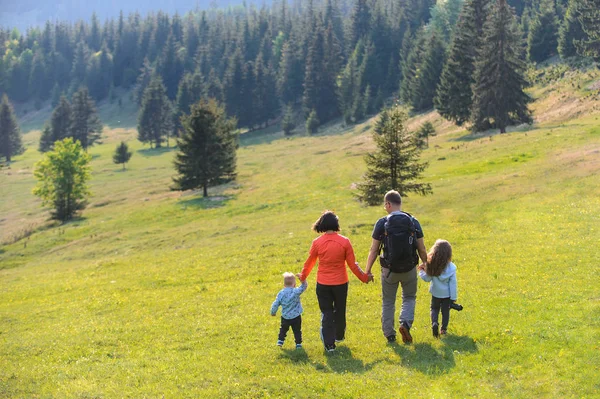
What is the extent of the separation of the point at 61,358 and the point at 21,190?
7774cm

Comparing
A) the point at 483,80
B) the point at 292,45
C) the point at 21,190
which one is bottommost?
the point at 21,190

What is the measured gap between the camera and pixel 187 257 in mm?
31359

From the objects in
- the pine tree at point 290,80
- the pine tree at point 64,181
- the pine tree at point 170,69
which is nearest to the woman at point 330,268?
the pine tree at point 64,181

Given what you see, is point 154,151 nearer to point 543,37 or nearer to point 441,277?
point 543,37

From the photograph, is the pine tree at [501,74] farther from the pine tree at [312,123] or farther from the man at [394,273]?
the pine tree at [312,123]

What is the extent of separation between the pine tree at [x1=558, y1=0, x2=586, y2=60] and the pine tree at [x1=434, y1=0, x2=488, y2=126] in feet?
78.8

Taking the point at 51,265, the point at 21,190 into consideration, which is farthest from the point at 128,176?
the point at 51,265

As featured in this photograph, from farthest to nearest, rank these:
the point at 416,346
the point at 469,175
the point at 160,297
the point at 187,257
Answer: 1. the point at 469,175
2. the point at 187,257
3. the point at 160,297
4. the point at 416,346

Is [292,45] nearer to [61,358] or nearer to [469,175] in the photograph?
[469,175]

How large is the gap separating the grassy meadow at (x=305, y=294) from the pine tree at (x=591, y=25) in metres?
23.1

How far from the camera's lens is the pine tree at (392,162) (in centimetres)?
3145

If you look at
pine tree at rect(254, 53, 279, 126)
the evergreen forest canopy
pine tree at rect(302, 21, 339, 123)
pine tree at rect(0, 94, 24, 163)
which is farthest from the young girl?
pine tree at rect(0, 94, 24, 163)

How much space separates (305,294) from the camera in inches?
744

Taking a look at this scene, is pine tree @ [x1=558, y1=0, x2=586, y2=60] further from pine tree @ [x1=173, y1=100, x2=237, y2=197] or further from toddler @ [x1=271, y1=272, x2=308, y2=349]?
toddler @ [x1=271, y1=272, x2=308, y2=349]
